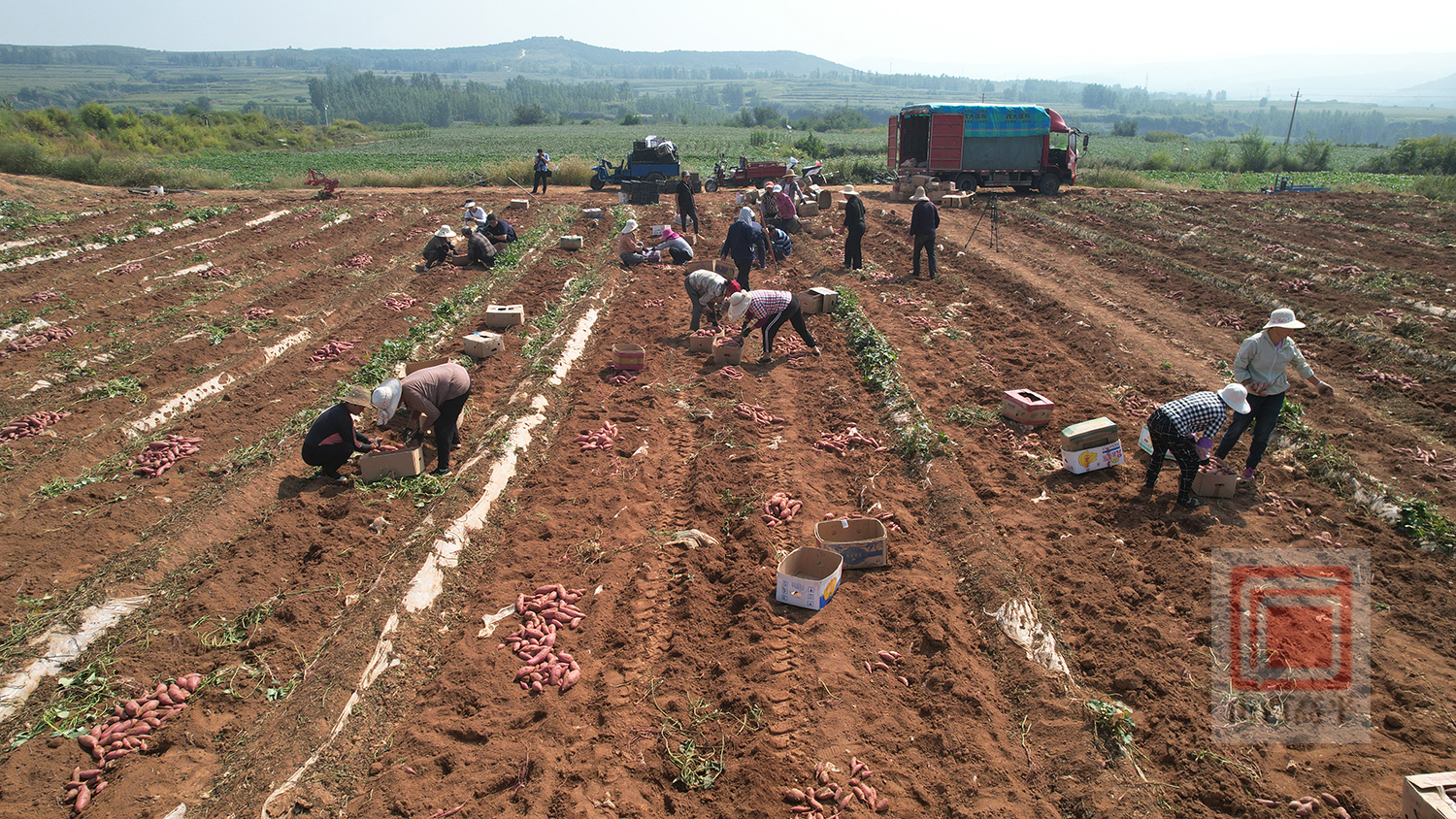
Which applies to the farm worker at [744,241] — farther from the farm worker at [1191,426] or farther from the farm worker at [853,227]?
the farm worker at [1191,426]

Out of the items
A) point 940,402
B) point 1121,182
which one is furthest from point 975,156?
point 940,402

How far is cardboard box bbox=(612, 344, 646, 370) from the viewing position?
11.1m

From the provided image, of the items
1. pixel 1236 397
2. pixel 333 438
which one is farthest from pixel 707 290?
pixel 1236 397

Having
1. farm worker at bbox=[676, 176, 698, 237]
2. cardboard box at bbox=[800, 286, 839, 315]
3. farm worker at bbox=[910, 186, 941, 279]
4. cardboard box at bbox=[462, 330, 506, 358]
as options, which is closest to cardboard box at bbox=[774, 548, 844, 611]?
cardboard box at bbox=[462, 330, 506, 358]

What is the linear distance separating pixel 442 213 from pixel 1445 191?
39494 mm

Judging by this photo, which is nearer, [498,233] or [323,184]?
[498,233]

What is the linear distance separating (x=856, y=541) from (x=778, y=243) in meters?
12.1

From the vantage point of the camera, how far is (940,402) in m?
10.1

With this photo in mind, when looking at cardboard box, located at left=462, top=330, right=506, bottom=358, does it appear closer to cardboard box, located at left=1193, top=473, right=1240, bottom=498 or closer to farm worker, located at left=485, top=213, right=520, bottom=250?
farm worker, located at left=485, top=213, right=520, bottom=250

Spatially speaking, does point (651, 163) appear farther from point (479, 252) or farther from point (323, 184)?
point (323, 184)

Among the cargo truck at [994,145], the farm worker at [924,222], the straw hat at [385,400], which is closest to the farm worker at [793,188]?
the cargo truck at [994,145]

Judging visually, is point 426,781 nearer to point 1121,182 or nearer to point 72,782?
point 72,782

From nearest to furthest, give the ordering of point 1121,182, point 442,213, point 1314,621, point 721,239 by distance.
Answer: point 1314,621
point 721,239
point 442,213
point 1121,182

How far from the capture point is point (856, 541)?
272 inches
